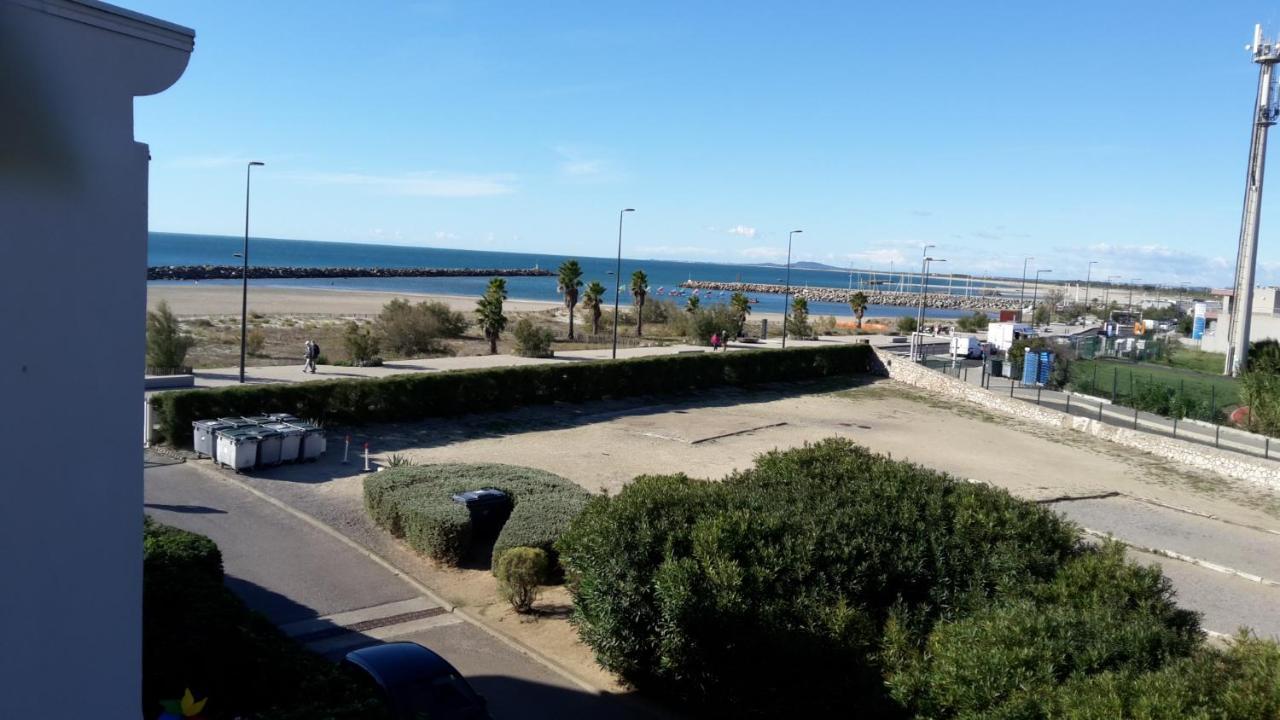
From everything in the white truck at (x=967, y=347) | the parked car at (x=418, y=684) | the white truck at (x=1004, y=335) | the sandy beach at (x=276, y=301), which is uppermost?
the white truck at (x=1004, y=335)

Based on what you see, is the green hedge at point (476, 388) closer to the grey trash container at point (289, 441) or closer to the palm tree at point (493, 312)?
the grey trash container at point (289, 441)

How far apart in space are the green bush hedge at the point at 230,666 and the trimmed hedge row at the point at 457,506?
4.80 m

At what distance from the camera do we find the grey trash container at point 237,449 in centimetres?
1975

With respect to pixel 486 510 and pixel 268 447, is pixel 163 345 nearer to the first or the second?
pixel 268 447

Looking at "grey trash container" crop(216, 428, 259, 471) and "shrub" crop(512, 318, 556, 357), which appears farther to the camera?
"shrub" crop(512, 318, 556, 357)

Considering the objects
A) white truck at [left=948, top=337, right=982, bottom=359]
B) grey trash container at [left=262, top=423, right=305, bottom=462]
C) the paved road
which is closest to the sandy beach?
grey trash container at [left=262, top=423, right=305, bottom=462]

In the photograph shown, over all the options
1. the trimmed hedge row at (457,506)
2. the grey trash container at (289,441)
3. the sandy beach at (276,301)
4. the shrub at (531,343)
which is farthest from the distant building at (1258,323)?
the sandy beach at (276,301)

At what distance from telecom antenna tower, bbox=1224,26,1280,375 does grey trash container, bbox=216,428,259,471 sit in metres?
51.7

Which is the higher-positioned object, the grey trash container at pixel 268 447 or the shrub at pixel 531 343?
the shrub at pixel 531 343

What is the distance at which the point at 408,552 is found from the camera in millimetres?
15414

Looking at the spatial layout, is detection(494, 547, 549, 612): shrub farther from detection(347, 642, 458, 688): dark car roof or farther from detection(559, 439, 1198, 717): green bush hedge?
detection(347, 642, 458, 688): dark car roof

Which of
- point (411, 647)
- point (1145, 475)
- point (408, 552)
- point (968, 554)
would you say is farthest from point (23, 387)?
point (1145, 475)

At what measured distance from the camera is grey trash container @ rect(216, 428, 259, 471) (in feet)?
64.8

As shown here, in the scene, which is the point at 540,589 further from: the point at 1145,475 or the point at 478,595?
the point at 1145,475
